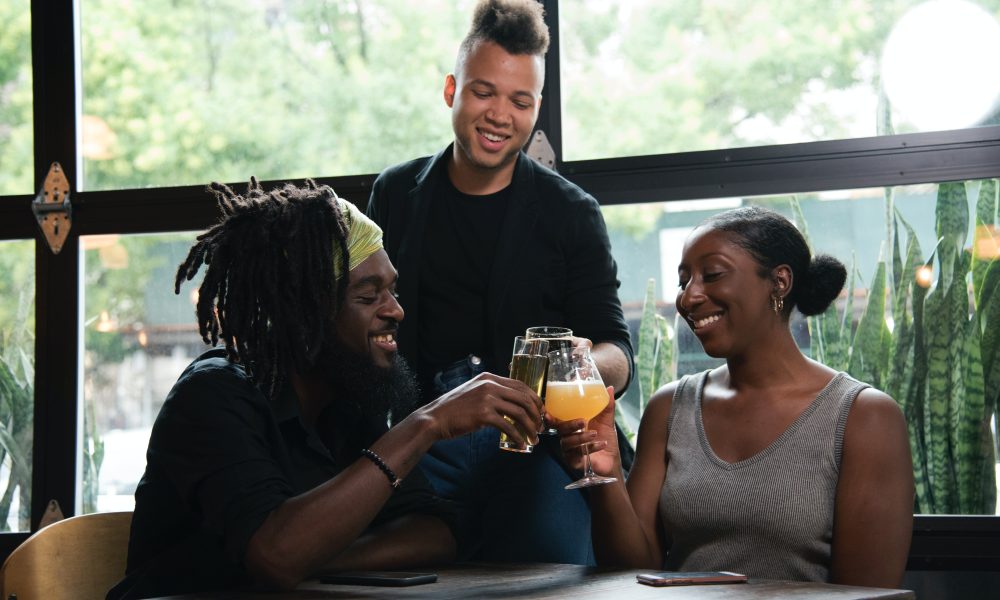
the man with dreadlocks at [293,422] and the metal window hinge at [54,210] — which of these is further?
the metal window hinge at [54,210]

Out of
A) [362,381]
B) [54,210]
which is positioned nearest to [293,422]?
[362,381]

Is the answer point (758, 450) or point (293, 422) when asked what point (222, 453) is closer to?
point (293, 422)

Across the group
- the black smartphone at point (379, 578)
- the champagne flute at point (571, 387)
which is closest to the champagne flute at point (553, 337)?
the champagne flute at point (571, 387)

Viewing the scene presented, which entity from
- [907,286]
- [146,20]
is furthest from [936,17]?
[146,20]

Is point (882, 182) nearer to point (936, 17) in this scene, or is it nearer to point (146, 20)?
point (936, 17)

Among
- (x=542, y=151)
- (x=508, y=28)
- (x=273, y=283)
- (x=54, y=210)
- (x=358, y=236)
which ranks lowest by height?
(x=273, y=283)

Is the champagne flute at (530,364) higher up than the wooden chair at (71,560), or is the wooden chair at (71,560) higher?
the champagne flute at (530,364)

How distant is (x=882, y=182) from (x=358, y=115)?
1790 mm

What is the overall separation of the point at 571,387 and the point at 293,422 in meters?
0.53

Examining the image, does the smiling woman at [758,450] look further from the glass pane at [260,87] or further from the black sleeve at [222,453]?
the glass pane at [260,87]

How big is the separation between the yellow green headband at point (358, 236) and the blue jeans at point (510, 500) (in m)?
0.54

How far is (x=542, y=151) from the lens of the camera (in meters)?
3.71

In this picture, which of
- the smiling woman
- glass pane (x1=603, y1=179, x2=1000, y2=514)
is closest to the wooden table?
the smiling woman

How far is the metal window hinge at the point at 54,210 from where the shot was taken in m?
4.04
